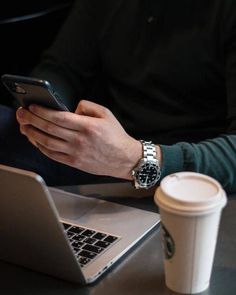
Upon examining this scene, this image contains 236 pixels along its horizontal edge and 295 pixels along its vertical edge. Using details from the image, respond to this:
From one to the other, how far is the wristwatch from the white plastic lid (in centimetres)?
28

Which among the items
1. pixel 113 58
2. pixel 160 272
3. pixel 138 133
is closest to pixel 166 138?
pixel 138 133

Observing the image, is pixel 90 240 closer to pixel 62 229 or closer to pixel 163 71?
pixel 62 229

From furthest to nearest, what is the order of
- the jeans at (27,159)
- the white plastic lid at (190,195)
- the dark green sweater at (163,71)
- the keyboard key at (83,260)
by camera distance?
the jeans at (27,159) → the dark green sweater at (163,71) → the keyboard key at (83,260) → the white plastic lid at (190,195)

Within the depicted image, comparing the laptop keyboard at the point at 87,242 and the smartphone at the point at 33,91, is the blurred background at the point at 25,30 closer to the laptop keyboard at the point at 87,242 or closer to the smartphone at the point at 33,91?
the smartphone at the point at 33,91

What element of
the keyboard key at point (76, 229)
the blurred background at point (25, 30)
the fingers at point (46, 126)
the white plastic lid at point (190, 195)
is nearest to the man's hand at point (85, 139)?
the fingers at point (46, 126)

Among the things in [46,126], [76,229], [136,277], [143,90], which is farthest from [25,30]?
[136,277]

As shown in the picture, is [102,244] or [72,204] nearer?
[102,244]

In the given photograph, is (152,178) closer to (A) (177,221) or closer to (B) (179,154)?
(B) (179,154)

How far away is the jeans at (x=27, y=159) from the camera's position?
132cm

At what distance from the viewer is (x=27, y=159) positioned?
1.33 metres

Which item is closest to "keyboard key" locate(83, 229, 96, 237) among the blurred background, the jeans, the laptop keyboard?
the laptop keyboard

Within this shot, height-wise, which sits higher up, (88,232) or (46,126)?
(46,126)

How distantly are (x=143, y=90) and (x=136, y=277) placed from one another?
61 centimetres

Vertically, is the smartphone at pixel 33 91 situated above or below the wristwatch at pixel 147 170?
above
